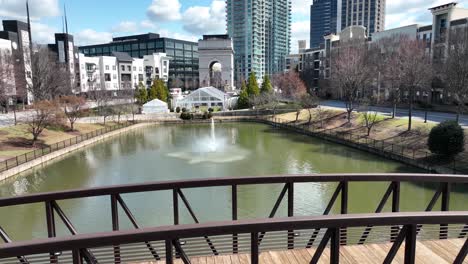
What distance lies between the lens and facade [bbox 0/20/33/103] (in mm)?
44062

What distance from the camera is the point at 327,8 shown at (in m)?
173

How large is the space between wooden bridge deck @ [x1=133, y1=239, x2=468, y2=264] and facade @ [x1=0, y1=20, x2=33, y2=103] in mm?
45958

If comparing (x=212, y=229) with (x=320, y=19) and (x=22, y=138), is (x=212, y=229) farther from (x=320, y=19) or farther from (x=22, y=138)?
(x=320, y=19)

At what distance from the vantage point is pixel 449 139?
63.6 ft

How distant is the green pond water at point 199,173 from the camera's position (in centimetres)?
1377

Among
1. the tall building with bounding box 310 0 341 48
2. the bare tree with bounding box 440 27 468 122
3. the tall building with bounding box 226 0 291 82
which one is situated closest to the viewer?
the bare tree with bounding box 440 27 468 122

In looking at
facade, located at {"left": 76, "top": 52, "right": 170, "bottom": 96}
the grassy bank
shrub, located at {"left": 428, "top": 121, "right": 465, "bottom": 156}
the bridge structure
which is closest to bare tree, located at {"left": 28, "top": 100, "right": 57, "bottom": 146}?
the grassy bank

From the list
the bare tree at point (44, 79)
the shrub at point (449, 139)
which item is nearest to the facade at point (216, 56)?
→ the bare tree at point (44, 79)

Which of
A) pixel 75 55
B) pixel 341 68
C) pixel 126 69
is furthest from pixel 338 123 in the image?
pixel 126 69

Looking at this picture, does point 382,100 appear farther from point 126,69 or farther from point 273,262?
point 126,69

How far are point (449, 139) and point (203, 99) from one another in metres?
36.6

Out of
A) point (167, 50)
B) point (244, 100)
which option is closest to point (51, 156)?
point (244, 100)

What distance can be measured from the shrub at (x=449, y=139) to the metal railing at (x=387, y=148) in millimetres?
612

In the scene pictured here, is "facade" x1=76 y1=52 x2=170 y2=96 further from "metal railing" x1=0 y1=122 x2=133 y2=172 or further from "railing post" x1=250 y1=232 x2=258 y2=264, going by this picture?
"railing post" x1=250 y1=232 x2=258 y2=264
